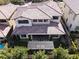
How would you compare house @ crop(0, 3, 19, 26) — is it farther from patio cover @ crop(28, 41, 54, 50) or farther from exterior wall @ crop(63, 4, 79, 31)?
exterior wall @ crop(63, 4, 79, 31)

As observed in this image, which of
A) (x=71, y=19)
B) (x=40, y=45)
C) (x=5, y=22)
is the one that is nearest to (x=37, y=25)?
(x=40, y=45)

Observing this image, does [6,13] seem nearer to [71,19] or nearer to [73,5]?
[71,19]

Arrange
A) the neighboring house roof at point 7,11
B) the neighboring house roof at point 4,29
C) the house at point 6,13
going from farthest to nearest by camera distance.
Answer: the neighboring house roof at point 7,11
the house at point 6,13
the neighboring house roof at point 4,29

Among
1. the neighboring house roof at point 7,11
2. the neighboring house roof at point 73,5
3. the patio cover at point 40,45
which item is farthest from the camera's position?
the neighboring house roof at point 7,11

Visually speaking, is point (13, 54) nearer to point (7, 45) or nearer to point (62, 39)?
point (7, 45)

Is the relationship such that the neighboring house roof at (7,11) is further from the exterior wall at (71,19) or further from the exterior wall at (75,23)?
the exterior wall at (75,23)

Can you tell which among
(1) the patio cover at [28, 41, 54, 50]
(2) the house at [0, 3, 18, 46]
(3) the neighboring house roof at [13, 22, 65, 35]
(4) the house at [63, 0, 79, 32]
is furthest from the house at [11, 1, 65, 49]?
(4) the house at [63, 0, 79, 32]

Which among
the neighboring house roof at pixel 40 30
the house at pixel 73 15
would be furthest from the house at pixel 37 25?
the house at pixel 73 15

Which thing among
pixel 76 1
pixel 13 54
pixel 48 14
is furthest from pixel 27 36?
pixel 76 1
